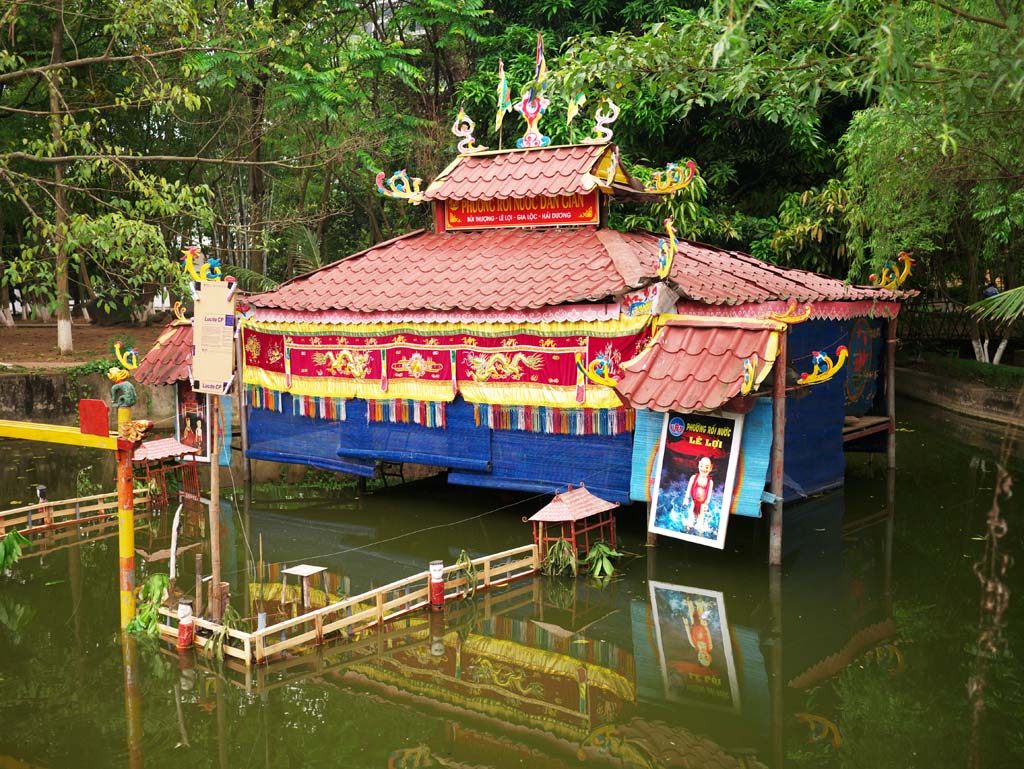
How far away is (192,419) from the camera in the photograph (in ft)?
46.8

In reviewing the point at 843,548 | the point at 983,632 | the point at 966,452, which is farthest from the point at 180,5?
the point at 966,452

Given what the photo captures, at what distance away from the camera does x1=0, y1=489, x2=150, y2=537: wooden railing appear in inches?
445

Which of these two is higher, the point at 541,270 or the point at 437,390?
the point at 541,270

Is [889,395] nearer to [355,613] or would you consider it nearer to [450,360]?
[450,360]

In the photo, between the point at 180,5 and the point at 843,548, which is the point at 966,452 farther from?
the point at 180,5

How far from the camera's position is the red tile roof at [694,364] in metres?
9.53

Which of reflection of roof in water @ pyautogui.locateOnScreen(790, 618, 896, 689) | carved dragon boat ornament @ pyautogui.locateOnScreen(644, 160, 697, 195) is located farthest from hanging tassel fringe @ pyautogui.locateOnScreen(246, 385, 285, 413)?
reflection of roof in water @ pyautogui.locateOnScreen(790, 618, 896, 689)

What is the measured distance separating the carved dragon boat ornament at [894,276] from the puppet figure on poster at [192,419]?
32.2 ft

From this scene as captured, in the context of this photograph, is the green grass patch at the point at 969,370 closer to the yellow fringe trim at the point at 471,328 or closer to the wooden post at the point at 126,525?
the yellow fringe trim at the point at 471,328

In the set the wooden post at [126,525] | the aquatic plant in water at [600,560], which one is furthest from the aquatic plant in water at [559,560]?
the wooden post at [126,525]

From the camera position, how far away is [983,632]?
8156 mm

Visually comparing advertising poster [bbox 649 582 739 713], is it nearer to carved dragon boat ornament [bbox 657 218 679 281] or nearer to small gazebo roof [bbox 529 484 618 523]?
small gazebo roof [bbox 529 484 618 523]

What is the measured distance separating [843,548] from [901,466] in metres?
4.79

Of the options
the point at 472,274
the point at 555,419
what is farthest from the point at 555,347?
the point at 472,274
